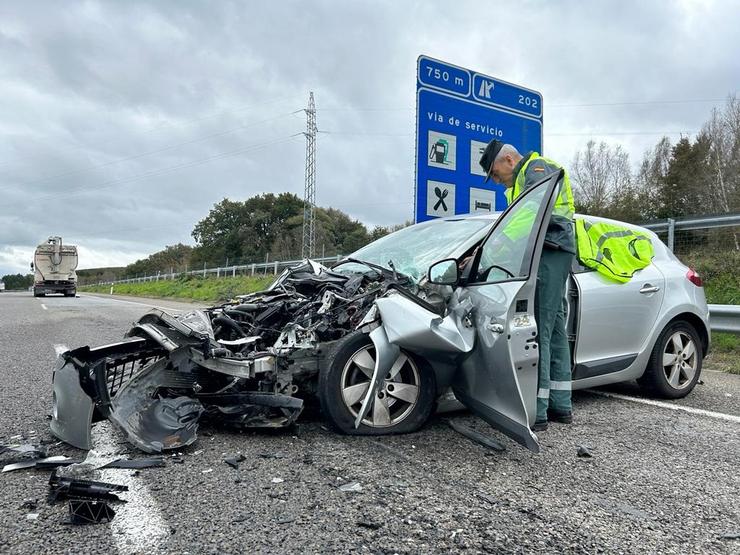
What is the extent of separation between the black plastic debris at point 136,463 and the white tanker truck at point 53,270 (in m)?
29.8

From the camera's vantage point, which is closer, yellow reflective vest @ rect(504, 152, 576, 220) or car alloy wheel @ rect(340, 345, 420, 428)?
car alloy wheel @ rect(340, 345, 420, 428)

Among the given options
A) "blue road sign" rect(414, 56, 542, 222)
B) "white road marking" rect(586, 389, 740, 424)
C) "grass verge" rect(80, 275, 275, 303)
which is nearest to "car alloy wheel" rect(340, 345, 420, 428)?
"white road marking" rect(586, 389, 740, 424)

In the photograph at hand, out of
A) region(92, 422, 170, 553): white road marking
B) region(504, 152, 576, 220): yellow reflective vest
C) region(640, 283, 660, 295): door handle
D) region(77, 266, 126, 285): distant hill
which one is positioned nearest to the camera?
region(92, 422, 170, 553): white road marking

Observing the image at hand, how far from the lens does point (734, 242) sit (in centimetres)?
805

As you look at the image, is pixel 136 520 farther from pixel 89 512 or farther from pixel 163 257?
pixel 163 257

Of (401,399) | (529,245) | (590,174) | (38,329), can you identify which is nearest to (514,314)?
(529,245)

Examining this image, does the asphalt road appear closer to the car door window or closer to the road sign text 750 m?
the car door window

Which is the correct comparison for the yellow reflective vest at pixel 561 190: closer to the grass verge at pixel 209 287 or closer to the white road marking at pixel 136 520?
the white road marking at pixel 136 520

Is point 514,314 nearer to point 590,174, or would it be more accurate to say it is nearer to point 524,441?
point 524,441

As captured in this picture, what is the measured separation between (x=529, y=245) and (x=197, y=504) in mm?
2095

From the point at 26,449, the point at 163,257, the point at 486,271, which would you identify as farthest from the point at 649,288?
the point at 163,257

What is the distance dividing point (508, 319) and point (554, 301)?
30.2 inches

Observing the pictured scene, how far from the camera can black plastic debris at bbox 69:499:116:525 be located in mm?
2010

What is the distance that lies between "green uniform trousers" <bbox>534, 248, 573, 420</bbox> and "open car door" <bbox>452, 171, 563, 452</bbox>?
0.43 m
